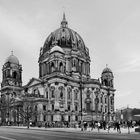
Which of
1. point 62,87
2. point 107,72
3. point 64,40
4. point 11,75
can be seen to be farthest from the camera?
point 107,72

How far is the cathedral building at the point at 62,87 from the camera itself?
90500 millimetres

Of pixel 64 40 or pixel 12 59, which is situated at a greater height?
pixel 64 40

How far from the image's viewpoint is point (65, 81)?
94.1 metres

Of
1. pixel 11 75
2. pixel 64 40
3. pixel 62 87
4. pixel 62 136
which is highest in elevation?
pixel 64 40

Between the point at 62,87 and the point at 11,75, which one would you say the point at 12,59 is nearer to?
the point at 11,75

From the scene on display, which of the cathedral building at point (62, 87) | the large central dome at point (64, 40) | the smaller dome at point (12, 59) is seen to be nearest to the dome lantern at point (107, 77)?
the cathedral building at point (62, 87)

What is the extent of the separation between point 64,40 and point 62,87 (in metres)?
21.8

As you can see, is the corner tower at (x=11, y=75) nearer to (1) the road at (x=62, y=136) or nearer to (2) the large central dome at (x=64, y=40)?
(2) the large central dome at (x=64, y=40)

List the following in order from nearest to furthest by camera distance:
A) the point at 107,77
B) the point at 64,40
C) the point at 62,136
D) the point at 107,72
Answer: the point at 62,136 < the point at 64,40 < the point at 107,77 < the point at 107,72

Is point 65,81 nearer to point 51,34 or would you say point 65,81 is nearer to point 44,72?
point 44,72

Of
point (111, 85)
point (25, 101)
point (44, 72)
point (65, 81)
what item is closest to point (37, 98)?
point (25, 101)

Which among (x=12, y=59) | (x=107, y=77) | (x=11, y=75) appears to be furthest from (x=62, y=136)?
(x=107, y=77)

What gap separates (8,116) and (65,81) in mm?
21621

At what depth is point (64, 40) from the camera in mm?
107875
